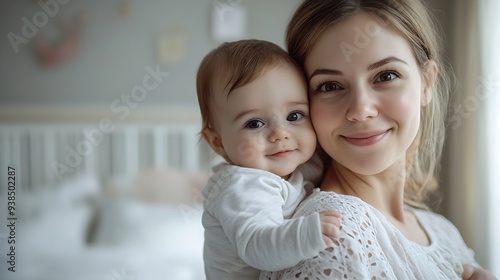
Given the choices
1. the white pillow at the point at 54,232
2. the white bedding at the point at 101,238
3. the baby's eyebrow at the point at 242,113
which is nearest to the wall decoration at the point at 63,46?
the white bedding at the point at 101,238

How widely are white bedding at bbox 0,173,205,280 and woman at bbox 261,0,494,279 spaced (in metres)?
1.54

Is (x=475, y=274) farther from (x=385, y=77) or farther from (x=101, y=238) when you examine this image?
(x=101, y=238)

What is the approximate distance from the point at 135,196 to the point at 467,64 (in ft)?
6.44

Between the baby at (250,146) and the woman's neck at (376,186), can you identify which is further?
the woman's neck at (376,186)

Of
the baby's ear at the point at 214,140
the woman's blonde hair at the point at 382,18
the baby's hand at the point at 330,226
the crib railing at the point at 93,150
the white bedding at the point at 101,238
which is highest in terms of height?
the woman's blonde hair at the point at 382,18

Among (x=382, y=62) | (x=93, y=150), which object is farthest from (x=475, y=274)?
(x=93, y=150)

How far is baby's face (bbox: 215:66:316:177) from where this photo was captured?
0.83 m

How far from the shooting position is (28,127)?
2996mm

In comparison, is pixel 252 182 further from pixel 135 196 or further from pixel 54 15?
pixel 54 15

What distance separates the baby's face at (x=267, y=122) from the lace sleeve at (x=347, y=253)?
0.32 ft

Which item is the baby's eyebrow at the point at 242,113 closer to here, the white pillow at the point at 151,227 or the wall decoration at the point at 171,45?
the white pillow at the point at 151,227

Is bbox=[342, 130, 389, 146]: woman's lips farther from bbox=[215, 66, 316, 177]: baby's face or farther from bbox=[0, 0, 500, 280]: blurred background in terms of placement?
bbox=[0, 0, 500, 280]: blurred background

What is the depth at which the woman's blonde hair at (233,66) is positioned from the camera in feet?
2.73

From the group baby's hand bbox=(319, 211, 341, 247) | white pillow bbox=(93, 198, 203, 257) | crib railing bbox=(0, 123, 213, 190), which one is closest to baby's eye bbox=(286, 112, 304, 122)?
baby's hand bbox=(319, 211, 341, 247)
